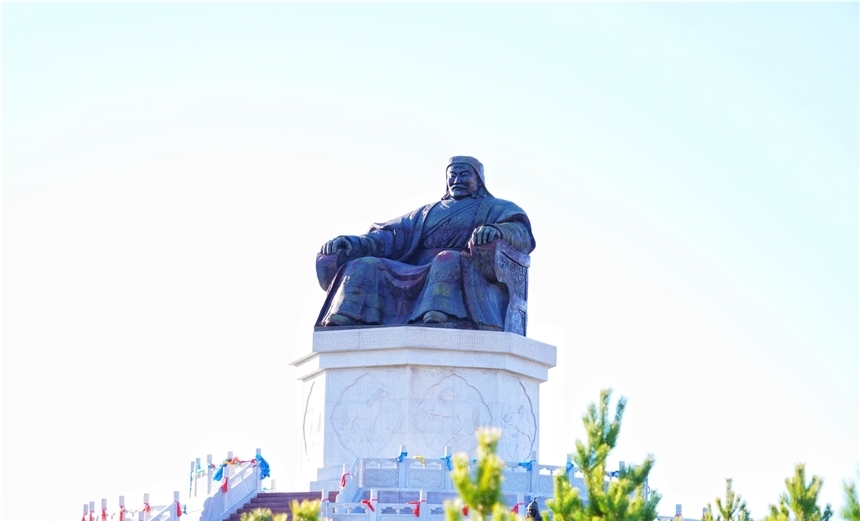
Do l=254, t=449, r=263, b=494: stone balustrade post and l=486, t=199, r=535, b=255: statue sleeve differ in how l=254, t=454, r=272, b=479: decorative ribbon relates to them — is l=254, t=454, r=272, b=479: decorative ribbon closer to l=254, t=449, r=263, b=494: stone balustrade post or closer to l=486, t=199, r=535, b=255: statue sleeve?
l=254, t=449, r=263, b=494: stone balustrade post

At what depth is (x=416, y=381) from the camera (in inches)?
837

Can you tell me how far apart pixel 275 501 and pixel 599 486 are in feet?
24.9

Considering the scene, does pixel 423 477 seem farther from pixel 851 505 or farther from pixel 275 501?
pixel 851 505

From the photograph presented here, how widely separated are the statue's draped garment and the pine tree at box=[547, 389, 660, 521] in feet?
29.8

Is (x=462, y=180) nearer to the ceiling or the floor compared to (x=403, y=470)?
nearer to the ceiling

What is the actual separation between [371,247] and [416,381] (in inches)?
101

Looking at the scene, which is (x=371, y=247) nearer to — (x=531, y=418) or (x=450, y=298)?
(x=450, y=298)

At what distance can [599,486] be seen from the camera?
12297 millimetres

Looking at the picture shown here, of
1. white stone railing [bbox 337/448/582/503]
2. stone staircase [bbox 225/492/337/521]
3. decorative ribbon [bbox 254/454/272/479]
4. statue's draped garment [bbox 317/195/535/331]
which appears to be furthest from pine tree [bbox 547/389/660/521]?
statue's draped garment [bbox 317/195/535/331]

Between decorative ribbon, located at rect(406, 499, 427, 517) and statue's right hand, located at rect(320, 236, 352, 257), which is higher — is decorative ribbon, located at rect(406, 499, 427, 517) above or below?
below

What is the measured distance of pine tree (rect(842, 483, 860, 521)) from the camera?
11414 millimetres

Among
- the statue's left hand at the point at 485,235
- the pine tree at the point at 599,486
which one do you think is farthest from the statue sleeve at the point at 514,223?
the pine tree at the point at 599,486

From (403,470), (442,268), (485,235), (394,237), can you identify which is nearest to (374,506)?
(403,470)

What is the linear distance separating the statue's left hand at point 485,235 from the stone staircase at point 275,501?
4.16 m
